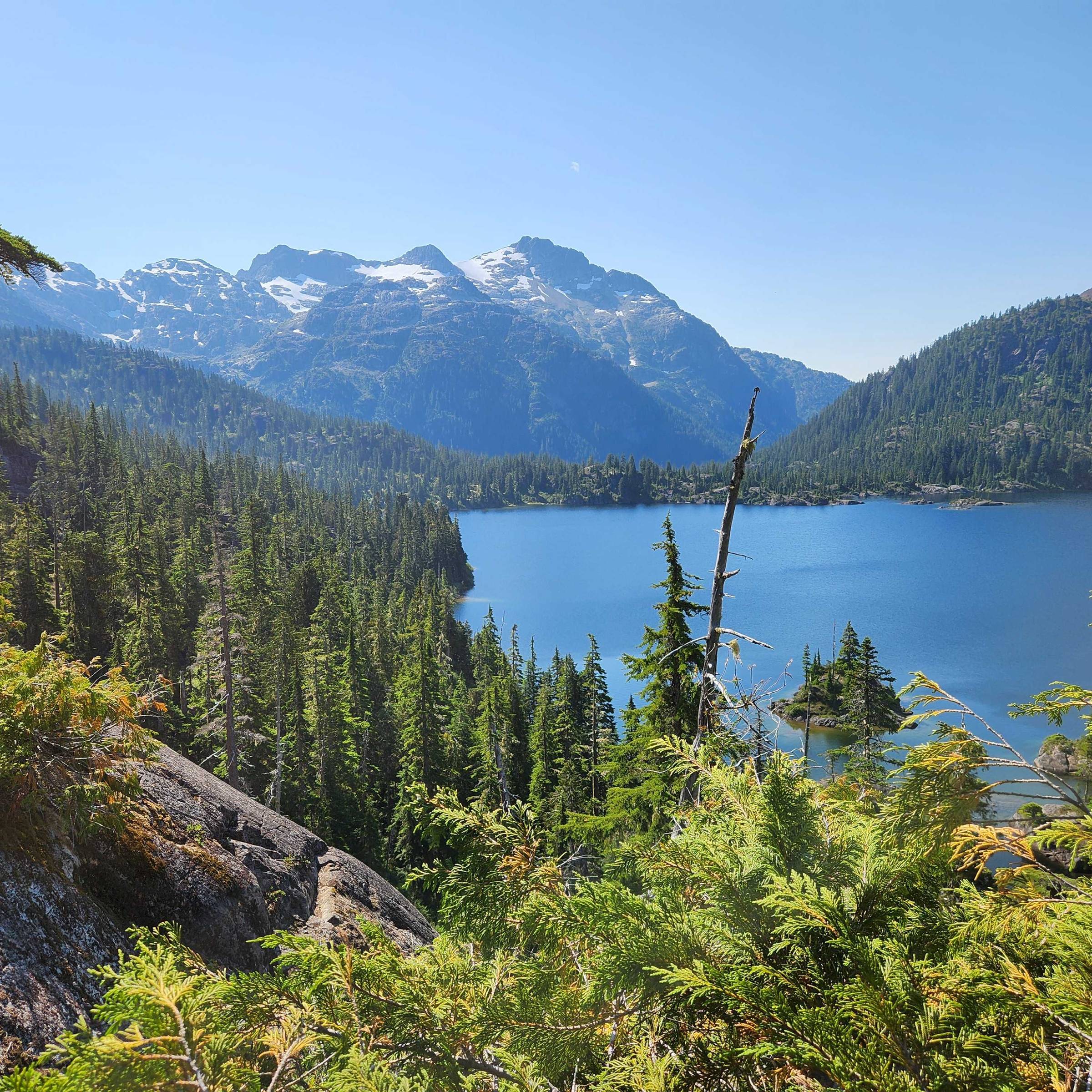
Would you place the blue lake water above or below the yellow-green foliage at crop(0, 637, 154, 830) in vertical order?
below

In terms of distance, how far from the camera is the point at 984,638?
58000 mm

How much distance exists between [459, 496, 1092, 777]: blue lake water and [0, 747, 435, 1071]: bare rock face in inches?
601

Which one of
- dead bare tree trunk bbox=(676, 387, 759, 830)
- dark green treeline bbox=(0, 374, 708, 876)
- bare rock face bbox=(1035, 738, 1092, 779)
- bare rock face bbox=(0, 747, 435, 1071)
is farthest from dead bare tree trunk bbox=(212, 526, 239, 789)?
bare rock face bbox=(1035, 738, 1092, 779)

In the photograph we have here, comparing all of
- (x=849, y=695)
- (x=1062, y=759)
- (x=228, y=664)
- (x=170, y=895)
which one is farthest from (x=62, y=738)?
(x=1062, y=759)

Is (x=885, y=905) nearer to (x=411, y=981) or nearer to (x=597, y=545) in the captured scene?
(x=411, y=981)

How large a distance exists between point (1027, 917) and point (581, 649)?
63724mm

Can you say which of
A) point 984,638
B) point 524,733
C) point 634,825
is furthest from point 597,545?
point 634,825

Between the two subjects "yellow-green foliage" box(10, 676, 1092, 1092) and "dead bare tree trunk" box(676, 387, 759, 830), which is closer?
"yellow-green foliage" box(10, 676, 1092, 1092)

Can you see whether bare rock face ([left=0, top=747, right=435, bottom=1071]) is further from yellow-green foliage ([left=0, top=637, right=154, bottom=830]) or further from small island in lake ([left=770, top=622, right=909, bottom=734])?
small island in lake ([left=770, top=622, right=909, bottom=734])

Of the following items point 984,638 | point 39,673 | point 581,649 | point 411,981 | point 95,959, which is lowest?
point 581,649

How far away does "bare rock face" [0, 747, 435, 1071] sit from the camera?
430 cm

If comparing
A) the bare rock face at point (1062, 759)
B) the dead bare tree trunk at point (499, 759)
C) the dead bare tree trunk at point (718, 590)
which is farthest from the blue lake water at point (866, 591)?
the dead bare tree trunk at point (718, 590)

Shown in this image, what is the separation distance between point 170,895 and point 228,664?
15.3 m

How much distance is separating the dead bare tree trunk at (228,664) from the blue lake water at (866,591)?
17.6 m
